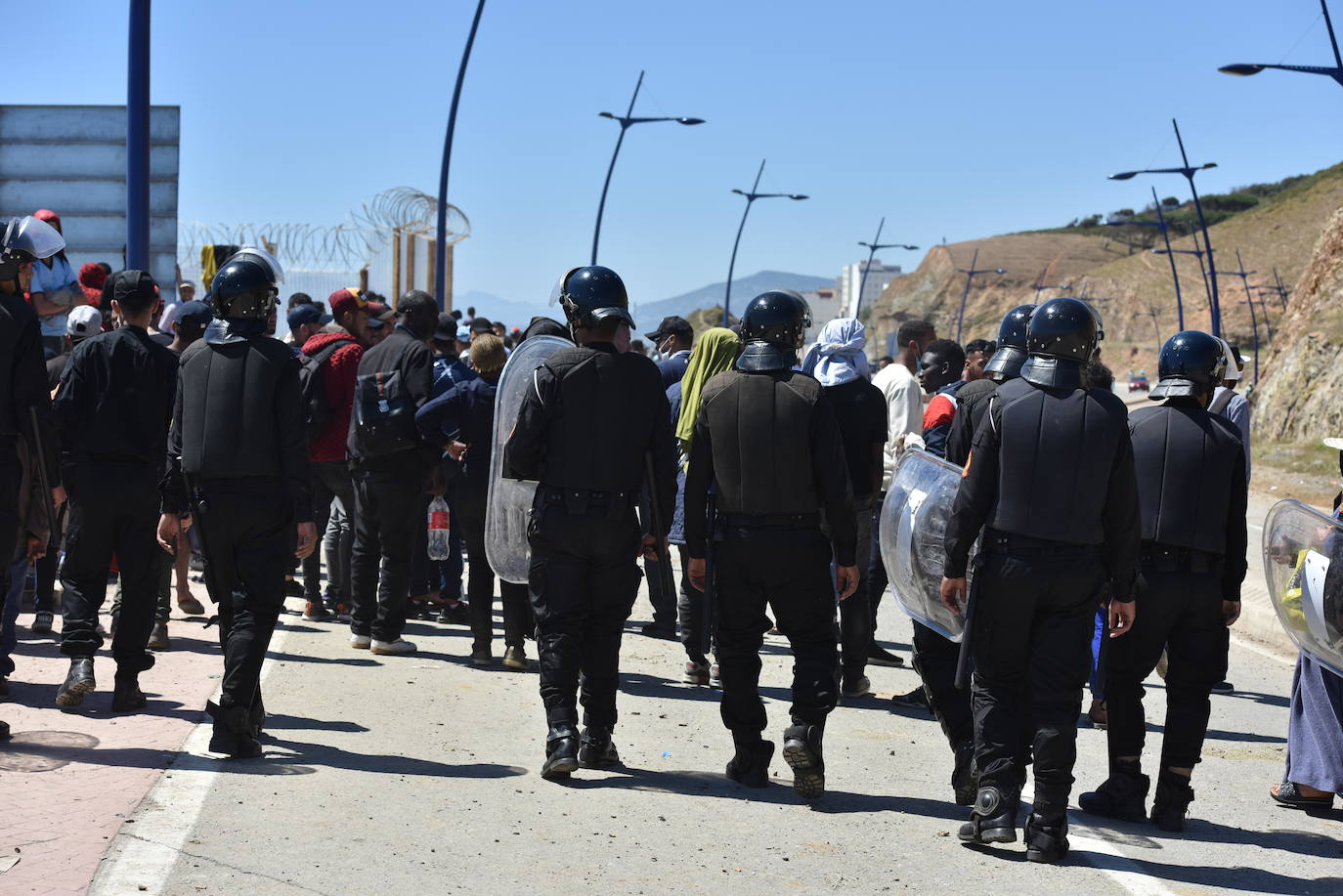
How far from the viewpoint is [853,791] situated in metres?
6.50

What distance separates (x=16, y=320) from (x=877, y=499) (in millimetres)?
4455

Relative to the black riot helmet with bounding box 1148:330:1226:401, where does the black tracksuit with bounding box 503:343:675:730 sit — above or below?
below

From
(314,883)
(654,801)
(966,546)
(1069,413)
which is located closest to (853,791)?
(654,801)

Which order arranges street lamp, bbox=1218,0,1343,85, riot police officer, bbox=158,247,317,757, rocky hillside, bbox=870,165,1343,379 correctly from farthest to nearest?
rocky hillside, bbox=870,165,1343,379, street lamp, bbox=1218,0,1343,85, riot police officer, bbox=158,247,317,757

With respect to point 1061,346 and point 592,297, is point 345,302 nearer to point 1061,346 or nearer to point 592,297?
point 592,297

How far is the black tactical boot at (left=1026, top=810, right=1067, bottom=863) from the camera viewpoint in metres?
5.55

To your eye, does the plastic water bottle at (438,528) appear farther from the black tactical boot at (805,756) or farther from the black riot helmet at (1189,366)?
the black riot helmet at (1189,366)

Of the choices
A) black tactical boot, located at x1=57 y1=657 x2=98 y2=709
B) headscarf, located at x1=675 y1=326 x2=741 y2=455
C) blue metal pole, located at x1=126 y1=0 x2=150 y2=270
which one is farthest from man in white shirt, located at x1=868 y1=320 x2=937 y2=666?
blue metal pole, located at x1=126 y1=0 x2=150 y2=270

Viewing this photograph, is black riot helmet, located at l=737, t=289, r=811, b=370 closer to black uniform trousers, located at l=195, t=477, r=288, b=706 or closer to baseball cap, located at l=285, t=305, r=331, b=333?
black uniform trousers, located at l=195, t=477, r=288, b=706

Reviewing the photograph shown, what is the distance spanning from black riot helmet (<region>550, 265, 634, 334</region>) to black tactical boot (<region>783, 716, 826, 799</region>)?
6.08 feet

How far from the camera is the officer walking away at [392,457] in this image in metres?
8.98

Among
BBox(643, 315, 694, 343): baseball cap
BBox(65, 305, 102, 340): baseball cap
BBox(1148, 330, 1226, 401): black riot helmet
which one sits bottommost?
BBox(1148, 330, 1226, 401): black riot helmet

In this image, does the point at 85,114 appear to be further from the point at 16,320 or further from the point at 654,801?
the point at 654,801

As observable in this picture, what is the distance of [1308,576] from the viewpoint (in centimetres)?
607
